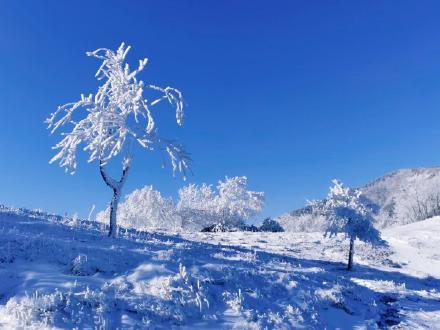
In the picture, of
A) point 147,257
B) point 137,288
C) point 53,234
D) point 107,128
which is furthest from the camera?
point 107,128

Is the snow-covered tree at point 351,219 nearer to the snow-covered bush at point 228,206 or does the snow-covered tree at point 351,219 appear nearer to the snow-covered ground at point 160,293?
the snow-covered ground at point 160,293

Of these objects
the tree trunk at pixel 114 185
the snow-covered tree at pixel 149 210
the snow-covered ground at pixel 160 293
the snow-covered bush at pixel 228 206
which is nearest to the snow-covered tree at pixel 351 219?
the snow-covered ground at pixel 160 293

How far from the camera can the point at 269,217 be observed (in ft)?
218

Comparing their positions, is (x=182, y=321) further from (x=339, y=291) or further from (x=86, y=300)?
(x=339, y=291)

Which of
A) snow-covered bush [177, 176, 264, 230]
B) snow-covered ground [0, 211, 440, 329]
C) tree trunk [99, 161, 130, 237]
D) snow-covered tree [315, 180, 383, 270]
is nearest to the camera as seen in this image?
snow-covered ground [0, 211, 440, 329]

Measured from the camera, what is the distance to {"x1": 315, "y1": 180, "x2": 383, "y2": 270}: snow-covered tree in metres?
36.5

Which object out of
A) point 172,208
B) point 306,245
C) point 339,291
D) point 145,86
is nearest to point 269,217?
point 306,245

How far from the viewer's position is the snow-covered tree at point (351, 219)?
36.5m

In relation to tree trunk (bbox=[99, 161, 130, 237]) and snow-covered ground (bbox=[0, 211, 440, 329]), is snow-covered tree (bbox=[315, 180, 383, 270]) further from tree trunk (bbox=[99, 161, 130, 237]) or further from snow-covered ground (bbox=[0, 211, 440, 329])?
tree trunk (bbox=[99, 161, 130, 237])

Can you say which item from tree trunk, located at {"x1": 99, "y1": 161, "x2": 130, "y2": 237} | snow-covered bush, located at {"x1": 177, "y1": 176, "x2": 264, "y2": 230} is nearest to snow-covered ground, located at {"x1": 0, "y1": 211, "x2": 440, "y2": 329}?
tree trunk, located at {"x1": 99, "y1": 161, "x2": 130, "y2": 237}

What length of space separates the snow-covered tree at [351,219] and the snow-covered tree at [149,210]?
170 ft

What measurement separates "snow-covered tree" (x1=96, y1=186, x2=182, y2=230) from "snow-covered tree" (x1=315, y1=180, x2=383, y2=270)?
51.9 metres

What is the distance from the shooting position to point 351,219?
120ft

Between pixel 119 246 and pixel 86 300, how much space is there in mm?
7804
